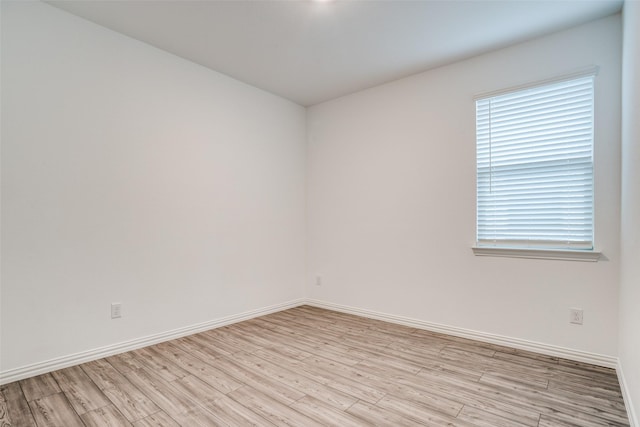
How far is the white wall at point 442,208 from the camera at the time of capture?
2484 millimetres

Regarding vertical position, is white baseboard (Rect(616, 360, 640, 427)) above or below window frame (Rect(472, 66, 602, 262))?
below

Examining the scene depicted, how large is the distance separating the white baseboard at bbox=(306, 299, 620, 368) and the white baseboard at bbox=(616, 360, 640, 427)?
0.15 m

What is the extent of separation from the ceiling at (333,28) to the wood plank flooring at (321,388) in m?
2.64

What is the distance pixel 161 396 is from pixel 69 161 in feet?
6.01

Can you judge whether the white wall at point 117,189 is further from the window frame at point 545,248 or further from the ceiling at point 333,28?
the window frame at point 545,248

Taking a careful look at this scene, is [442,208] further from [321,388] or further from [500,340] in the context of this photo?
[321,388]

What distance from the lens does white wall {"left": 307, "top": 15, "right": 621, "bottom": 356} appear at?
2.48 meters

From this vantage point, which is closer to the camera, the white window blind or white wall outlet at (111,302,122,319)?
the white window blind

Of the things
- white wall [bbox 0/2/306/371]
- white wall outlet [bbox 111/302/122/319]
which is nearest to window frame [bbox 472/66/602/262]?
white wall [bbox 0/2/306/371]

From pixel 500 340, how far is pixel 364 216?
5.99ft

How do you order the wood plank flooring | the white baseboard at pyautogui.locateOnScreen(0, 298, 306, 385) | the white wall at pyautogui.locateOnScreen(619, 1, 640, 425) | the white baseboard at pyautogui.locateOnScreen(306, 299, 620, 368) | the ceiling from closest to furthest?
the white wall at pyautogui.locateOnScreen(619, 1, 640, 425), the wood plank flooring, the white baseboard at pyautogui.locateOnScreen(0, 298, 306, 385), the ceiling, the white baseboard at pyautogui.locateOnScreen(306, 299, 620, 368)

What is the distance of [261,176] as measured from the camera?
3963 mm

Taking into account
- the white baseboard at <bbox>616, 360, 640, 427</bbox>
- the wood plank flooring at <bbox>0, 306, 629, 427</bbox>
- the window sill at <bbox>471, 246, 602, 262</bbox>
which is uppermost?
the window sill at <bbox>471, 246, 602, 262</bbox>

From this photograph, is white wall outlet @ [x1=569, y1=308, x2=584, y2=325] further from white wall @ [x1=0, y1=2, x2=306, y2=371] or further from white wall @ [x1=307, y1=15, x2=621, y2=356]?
white wall @ [x1=0, y1=2, x2=306, y2=371]
